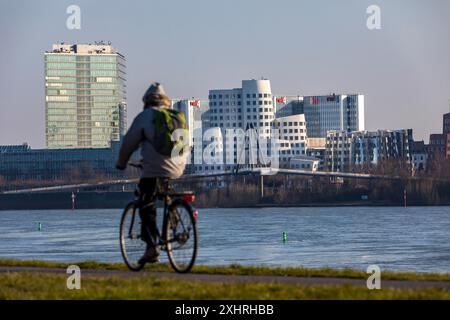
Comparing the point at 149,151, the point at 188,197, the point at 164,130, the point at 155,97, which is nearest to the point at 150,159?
the point at 149,151

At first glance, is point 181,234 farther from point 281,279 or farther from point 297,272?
point 297,272

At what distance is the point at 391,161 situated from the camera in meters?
189

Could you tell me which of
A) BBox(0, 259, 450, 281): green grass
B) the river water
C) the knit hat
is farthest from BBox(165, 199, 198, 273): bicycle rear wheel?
the river water

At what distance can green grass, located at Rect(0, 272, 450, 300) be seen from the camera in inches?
496

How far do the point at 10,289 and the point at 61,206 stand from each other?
16882 centimetres

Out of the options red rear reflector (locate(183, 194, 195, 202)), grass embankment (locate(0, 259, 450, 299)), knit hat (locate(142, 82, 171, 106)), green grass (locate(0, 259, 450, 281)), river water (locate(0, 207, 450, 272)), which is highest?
knit hat (locate(142, 82, 171, 106))

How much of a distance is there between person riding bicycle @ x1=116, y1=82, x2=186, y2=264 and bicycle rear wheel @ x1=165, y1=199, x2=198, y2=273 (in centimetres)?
31

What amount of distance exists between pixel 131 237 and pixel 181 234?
0.95 m

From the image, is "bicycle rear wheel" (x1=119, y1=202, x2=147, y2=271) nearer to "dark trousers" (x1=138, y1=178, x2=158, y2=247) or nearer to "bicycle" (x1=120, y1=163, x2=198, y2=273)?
"bicycle" (x1=120, y1=163, x2=198, y2=273)

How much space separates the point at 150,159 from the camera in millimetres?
15305

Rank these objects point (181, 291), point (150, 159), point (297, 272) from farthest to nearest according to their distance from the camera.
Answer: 1. point (297, 272)
2. point (150, 159)
3. point (181, 291)
